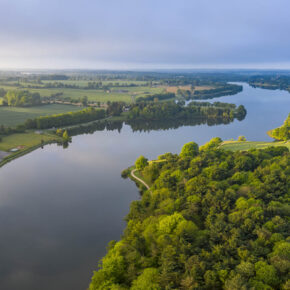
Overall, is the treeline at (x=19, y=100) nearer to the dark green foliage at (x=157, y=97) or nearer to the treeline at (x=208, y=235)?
the dark green foliage at (x=157, y=97)

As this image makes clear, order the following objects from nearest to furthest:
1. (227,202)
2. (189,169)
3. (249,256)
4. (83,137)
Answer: (249,256)
(227,202)
(189,169)
(83,137)

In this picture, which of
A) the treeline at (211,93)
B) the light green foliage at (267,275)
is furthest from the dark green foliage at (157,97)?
the light green foliage at (267,275)

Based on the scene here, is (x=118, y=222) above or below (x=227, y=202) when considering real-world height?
below

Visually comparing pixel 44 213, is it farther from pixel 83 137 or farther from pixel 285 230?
pixel 83 137

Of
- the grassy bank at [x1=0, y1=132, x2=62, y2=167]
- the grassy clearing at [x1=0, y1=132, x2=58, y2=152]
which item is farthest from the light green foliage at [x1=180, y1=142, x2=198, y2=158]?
the grassy clearing at [x1=0, y1=132, x2=58, y2=152]

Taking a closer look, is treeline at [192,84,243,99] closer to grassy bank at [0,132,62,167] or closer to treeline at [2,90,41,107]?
treeline at [2,90,41,107]

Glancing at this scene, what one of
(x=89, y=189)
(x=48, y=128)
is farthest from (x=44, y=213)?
(x=48, y=128)
